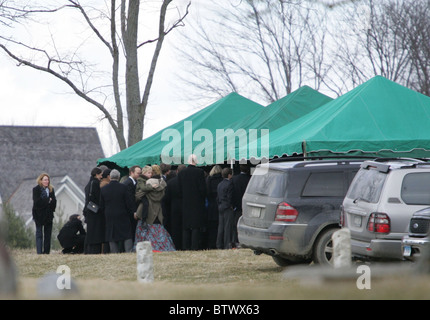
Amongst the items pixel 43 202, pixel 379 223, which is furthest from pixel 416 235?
pixel 43 202

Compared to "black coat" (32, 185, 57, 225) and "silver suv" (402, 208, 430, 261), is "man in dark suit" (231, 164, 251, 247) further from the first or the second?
"silver suv" (402, 208, 430, 261)

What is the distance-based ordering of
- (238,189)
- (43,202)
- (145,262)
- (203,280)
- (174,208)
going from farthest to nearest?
1. (43,202)
2. (174,208)
3. (238,189)
4. (203,280)
5. (145,262)

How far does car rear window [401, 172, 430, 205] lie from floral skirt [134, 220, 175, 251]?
7671mm

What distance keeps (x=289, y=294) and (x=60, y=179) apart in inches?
1949

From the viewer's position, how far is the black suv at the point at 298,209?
1292 cm

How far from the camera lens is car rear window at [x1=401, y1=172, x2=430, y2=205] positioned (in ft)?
37.4

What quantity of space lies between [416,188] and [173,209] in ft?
25.9

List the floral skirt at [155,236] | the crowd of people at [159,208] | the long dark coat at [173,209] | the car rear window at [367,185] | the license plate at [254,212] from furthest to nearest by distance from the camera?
the long dark coat at [173,209] → the floral skirt at [155,236] → the crowd of people at [159,208] → the license plate at [254,212] → the car rear window at [367,185]

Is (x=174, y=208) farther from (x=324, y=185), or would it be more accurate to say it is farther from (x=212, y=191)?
(x=324, y=185)

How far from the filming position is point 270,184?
13.4 metres

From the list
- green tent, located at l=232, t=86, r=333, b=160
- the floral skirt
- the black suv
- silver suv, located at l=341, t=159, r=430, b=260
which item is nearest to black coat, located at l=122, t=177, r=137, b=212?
the floral skirt

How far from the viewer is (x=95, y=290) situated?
631 cm

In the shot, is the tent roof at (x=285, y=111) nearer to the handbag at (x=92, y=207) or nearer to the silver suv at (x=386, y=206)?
the handbag at (x=92, y=207)


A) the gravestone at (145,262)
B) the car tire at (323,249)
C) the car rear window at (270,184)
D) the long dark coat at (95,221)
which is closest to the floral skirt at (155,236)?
the long dark coat at (95,221)
